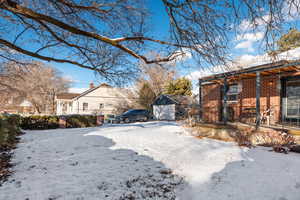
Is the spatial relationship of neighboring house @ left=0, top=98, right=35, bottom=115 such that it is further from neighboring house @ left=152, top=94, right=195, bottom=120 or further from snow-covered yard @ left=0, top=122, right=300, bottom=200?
snow-covered yard @ left=0, top=122, right=300, bottom=200

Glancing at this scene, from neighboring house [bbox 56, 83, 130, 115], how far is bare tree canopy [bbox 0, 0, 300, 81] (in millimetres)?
18235

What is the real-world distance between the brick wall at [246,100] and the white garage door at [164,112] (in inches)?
326

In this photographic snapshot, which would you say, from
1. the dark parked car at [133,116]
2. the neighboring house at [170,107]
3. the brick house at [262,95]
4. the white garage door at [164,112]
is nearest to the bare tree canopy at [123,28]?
the brick house at [262,95]

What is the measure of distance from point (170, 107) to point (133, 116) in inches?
194

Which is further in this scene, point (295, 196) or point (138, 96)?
point (138, 96)

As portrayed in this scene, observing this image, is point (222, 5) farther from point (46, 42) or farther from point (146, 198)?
point (46, 42)

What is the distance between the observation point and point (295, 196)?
101 inches

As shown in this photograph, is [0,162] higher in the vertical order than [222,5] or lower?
lower

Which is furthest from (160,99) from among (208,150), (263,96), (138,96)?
(208,150)

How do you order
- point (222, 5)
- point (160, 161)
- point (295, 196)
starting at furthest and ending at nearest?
point (160, 161) < point (222, 5) < point (295, 196)

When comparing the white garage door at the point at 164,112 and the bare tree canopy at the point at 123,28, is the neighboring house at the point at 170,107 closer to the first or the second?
the white garage door at the point at 164,112

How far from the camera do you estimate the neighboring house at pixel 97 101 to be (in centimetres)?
2306

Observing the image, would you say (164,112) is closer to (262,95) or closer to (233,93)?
(233,93)

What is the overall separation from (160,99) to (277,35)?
18479mm
